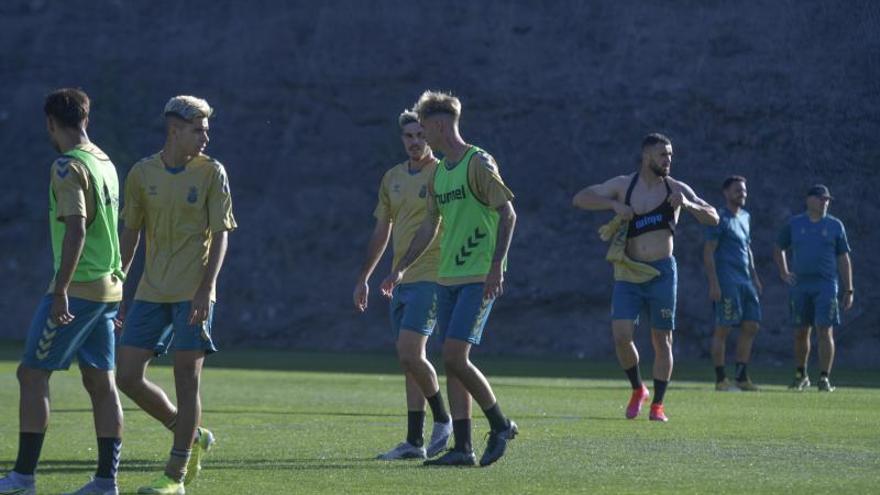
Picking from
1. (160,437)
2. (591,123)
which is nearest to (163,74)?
(591,123)

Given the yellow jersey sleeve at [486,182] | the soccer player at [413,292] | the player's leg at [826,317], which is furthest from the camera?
the player's leg at [826,317]

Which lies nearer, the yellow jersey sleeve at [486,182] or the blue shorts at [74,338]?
the blue shorts at [74,338]

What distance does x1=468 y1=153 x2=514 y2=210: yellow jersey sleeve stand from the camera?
388 inches

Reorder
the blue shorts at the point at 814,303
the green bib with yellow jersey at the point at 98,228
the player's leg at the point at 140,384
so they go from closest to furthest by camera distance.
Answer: the green bib with yellow jersey at the point at 98,228
the player's leg at the point at 140,384
the blue shorts at the point at 814,303

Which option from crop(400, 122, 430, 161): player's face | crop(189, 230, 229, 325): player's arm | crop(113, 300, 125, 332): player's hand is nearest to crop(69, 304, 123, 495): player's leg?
crop(113, 300, 125, 332): player's hand

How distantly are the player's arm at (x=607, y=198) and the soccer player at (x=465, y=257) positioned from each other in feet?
11.8

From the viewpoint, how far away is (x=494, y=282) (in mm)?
9734

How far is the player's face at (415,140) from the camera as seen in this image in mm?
11148

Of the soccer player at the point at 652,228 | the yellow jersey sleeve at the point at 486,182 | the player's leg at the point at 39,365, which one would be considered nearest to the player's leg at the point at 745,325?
the soccer player at the point at 652,228

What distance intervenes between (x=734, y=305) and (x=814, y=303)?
1094 mm

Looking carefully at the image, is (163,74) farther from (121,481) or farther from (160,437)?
(121,481)

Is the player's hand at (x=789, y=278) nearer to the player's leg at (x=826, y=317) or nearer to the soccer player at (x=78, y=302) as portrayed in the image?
the player's leg at (x=826, y=317)

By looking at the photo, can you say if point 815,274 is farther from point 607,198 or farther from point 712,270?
point 607,198

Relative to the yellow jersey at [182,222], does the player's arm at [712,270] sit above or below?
below
